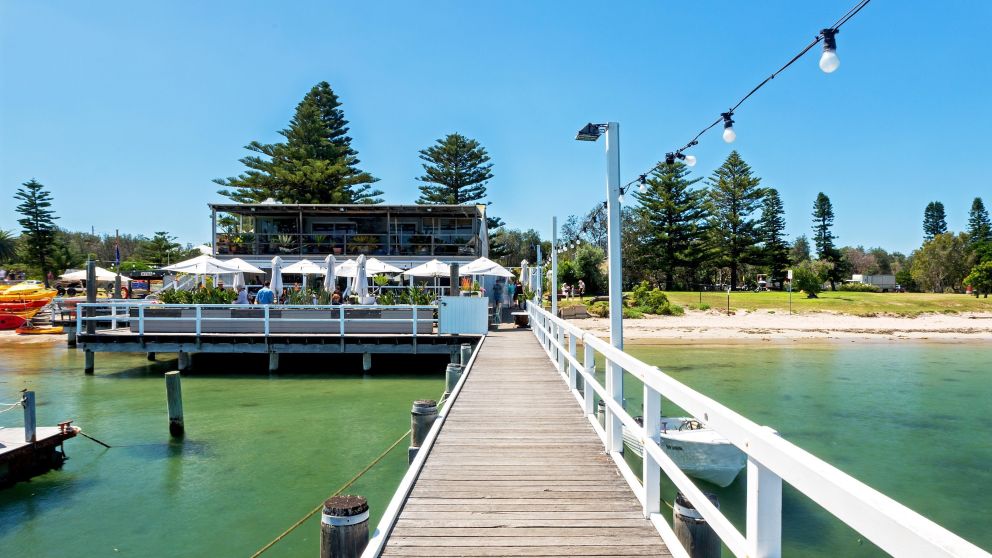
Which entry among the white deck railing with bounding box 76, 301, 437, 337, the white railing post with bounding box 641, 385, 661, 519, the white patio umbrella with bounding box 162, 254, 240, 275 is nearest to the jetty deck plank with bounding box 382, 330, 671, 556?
the white railing post with bounding box 641, 385, 661, 519

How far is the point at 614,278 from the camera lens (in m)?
5.89

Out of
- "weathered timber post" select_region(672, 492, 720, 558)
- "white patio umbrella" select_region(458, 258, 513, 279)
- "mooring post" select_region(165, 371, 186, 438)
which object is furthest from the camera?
"white patio umbrella" select_region(458, 258, 513, 279)

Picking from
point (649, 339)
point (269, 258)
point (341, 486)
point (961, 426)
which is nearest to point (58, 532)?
point (341, 486)

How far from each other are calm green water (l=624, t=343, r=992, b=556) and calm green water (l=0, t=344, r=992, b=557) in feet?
0.14

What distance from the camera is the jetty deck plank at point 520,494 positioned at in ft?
11.5

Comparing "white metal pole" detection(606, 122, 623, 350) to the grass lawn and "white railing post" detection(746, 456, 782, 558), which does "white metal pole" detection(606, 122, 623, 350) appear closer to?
"white railing post" detection(746, 456, 782, 558)

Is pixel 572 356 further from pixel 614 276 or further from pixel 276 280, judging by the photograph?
pixel 276 280

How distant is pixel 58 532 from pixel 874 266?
3904 inches

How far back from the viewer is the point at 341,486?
26.3 ft

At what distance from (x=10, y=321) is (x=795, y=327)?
38.2 metres

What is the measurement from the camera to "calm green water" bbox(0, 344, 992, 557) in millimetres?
6777

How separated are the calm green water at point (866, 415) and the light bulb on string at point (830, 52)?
4.89 metres

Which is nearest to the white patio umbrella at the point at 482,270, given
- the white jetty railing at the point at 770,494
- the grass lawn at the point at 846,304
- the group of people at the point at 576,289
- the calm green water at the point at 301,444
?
the calm green water at the point at 301,444

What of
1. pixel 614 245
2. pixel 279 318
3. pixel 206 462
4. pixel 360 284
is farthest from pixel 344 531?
pixel 360 284
